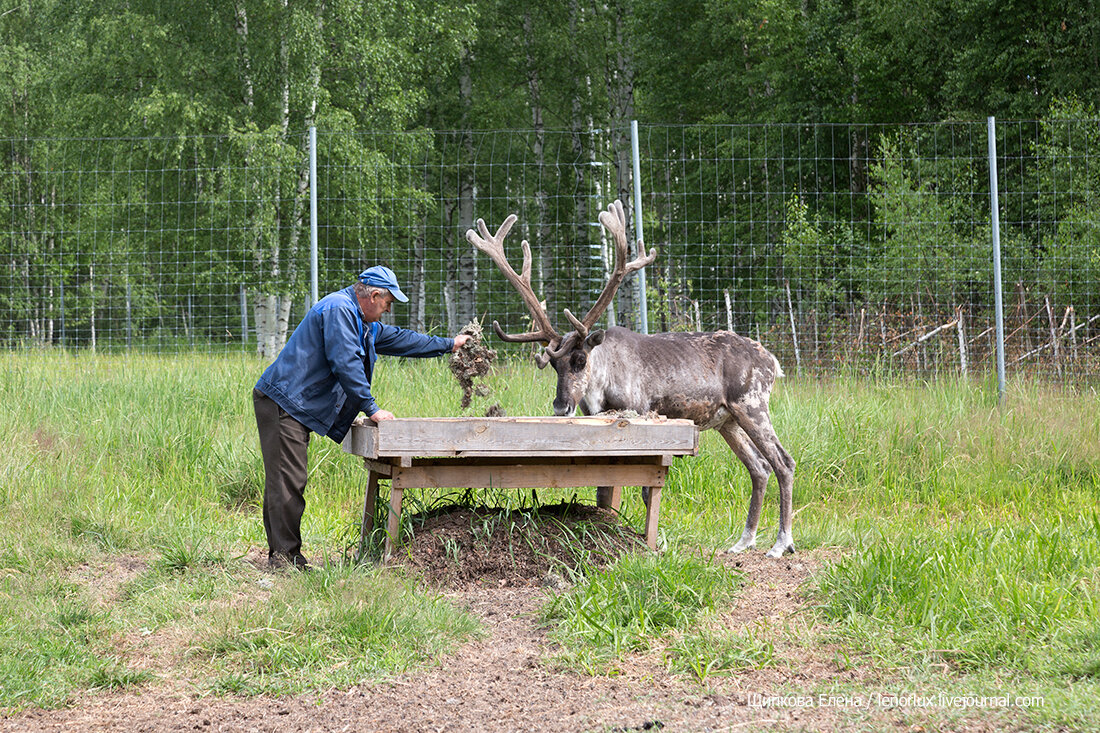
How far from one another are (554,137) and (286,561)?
24.3 meters

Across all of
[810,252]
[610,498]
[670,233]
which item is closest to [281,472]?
[610,498]

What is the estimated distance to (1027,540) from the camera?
5.91 m

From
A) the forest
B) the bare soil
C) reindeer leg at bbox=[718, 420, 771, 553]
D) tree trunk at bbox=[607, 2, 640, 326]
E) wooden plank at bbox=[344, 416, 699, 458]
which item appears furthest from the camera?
tree trunk at bbox=[607, 2, 640, 326]

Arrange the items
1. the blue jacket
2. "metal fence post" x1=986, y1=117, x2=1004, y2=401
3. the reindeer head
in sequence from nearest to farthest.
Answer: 1. the blue jacket
2. the reindeer head
3. "metal fence post" x1=986, y1=117, x2=1004, y2=401

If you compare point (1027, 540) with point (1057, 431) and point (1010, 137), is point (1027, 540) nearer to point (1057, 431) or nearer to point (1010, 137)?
point (1057, 431)

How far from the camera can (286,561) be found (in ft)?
19.4

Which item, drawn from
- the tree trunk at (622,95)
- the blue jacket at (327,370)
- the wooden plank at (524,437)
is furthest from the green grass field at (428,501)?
the tree trunk at (622,95)

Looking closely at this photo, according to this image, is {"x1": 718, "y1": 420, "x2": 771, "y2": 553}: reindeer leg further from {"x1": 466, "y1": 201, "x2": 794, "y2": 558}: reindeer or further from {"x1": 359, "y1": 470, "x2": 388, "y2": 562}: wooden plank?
{"x1": 359, "y1": 470, "x2": 388, "y2": 562}: wooden plank

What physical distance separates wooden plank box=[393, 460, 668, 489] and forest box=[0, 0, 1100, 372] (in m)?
6.27

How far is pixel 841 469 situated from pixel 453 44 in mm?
16875

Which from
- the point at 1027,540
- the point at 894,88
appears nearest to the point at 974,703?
the point at 1027,540

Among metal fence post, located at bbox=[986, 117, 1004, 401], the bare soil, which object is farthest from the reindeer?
metal fence post, located at bbox=[986, 117, 1004, 401]

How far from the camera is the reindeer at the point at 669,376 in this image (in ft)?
20.9

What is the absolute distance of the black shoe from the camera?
5.88m
